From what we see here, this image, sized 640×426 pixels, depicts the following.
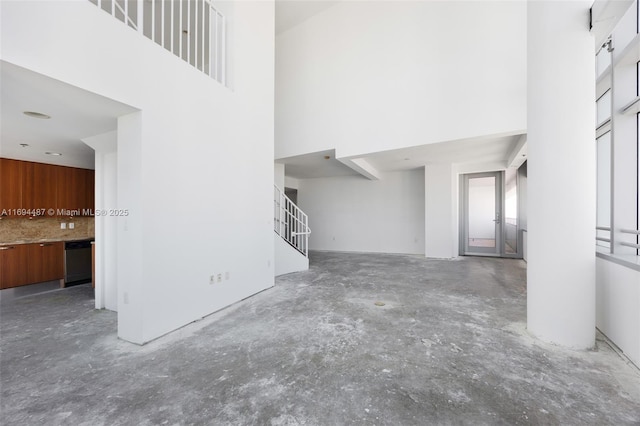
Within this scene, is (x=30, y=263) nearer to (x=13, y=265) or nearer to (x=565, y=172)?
(x=13, y=265)

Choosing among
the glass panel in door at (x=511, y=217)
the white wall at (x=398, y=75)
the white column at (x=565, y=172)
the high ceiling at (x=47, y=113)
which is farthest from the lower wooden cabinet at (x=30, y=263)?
the glass panel in door at (x=511, y=217)

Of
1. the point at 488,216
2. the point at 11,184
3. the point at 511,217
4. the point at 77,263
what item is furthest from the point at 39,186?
the point at 511,217

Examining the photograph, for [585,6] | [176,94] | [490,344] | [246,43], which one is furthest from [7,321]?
[585,6]

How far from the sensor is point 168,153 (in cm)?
271

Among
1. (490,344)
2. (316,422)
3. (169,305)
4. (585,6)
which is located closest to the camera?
(316,422)

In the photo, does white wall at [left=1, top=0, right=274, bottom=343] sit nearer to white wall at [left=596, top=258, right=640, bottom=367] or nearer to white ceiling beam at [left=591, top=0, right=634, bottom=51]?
white ceiling beam at [left=591, top=0, right=634, bottom=51]

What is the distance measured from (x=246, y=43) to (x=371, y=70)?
9.35 ft

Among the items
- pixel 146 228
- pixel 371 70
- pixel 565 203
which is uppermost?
pixel 371 70

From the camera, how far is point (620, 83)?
2521 mm

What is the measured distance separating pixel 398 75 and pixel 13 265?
25.6 feet

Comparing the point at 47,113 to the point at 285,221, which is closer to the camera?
the point at 47,113

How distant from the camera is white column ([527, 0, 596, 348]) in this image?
7.34ft

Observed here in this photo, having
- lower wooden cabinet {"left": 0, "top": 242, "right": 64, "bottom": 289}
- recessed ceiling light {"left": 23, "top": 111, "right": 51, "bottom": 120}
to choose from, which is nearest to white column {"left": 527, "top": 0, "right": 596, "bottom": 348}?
recessed ceiling light {"left": 23, "top": 111, "right": 51, "bottom": 120}

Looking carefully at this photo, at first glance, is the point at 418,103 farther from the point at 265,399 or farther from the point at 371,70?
the point at 265,399
